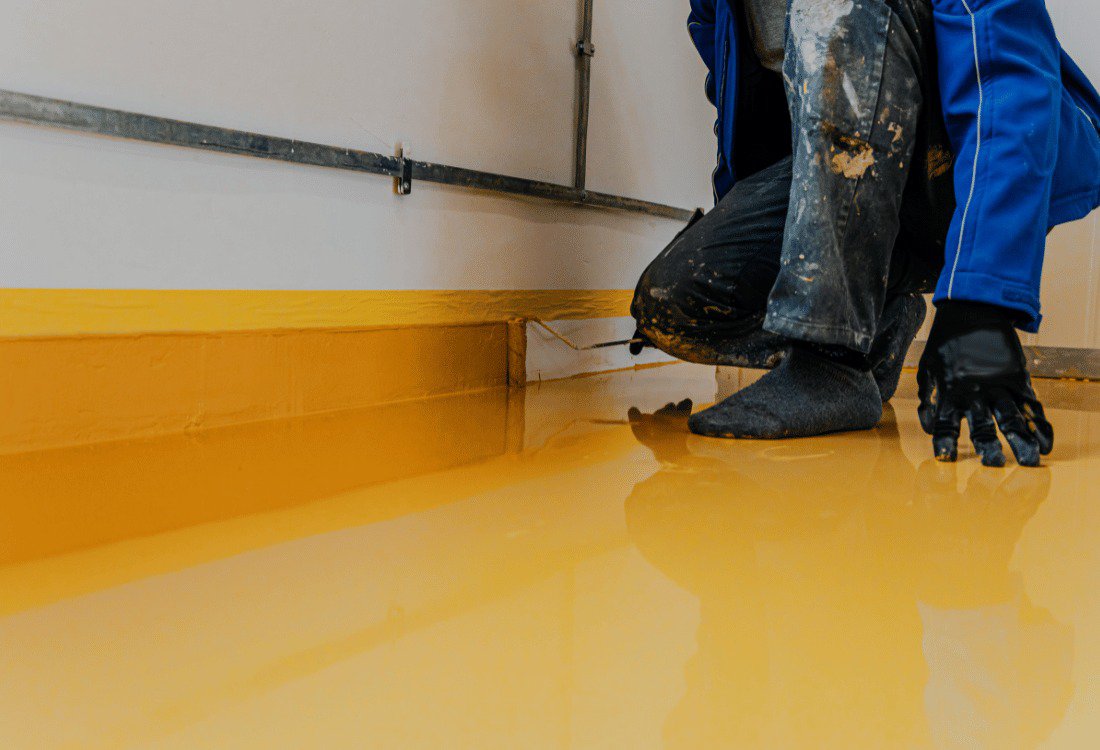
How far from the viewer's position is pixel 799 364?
4.74ft

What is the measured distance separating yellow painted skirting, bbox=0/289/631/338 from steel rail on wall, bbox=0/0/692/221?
0.21 m

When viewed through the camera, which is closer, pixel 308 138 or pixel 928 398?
pixel 928 398

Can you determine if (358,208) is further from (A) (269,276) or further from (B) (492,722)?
(B) (492,722)

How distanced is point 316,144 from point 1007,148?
3.35ft

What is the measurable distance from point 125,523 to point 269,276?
2.17 feet

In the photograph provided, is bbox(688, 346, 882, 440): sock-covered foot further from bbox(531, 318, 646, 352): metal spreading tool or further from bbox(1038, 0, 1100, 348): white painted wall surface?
bbox(1038, 0, 1100, 348): white painted wall surface

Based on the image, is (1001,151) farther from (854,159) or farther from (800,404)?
(800,404)

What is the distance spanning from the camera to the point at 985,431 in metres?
1.15

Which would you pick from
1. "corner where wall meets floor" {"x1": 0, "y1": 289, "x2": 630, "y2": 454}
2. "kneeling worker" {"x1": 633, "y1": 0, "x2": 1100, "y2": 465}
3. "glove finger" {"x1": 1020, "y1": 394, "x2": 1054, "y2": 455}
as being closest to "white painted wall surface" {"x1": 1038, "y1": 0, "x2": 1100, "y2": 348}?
"kneeling worker" {"x1": 633, "y1": 0, "x2": 1100, "y2": 465}

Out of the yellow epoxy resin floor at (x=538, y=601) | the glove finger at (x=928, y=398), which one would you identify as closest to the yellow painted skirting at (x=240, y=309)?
the yellow epoxy resin floor at (x=538, y=601)

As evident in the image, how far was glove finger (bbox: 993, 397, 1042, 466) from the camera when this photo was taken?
1140mm

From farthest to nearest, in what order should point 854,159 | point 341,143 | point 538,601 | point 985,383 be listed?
point 341,143
point 854,159
point 985,383
point 538,601

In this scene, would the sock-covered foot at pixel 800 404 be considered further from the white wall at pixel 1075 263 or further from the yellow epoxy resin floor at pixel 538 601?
the white wall at pixel 1075 263

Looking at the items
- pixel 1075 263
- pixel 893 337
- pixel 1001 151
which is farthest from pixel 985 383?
pixel 1075 263
